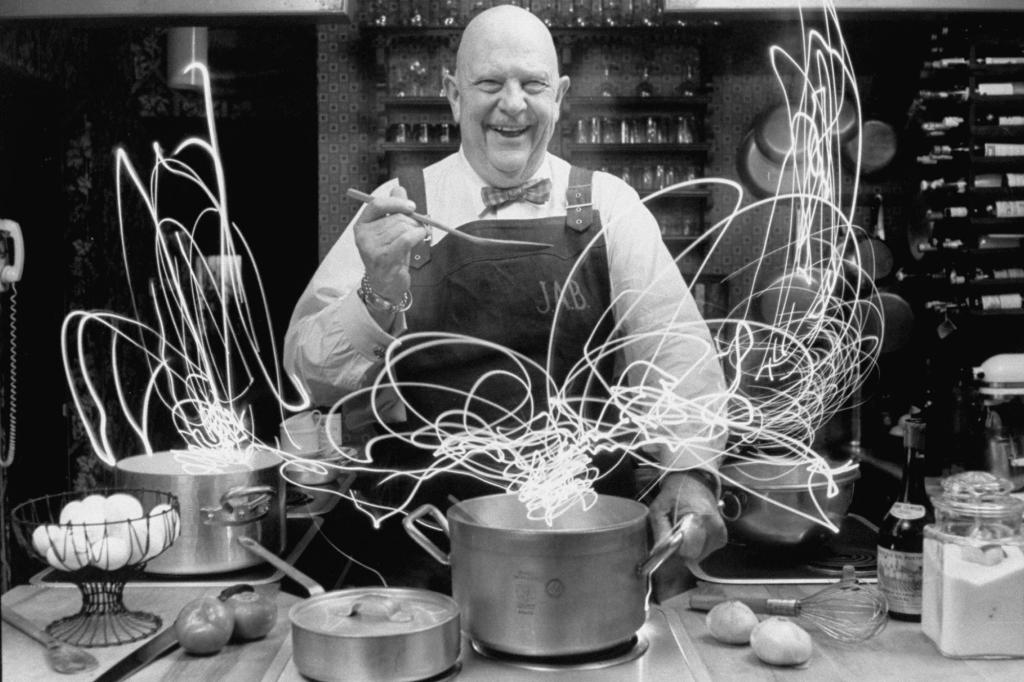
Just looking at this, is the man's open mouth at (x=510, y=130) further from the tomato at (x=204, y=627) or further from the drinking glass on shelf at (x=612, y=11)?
the drinking glass on shelf at (x=612, y=11)

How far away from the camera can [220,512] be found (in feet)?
6.64

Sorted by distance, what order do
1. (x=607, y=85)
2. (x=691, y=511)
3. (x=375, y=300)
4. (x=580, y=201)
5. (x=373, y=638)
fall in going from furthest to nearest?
(x=607, y=85), (x=580, y=201), (x=375, y=300), (x=691, y=511), (x=373, y=638)

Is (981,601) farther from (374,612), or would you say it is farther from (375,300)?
(375,300)

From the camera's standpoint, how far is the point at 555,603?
154 cm

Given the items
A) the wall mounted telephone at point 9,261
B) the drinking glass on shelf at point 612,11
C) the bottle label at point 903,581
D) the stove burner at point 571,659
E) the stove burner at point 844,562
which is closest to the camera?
the stove burner at point 571,659

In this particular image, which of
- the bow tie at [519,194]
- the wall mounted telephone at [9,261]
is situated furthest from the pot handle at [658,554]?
the wall mounted telephone at [9,261]

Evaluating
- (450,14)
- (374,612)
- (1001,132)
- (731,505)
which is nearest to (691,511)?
(731,505)

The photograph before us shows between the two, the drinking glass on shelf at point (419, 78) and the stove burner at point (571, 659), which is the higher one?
the drinking glass on shelf at point (419, 78)

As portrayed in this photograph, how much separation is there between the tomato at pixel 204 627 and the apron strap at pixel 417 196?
119 cm

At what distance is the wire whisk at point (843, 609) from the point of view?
5.69ft

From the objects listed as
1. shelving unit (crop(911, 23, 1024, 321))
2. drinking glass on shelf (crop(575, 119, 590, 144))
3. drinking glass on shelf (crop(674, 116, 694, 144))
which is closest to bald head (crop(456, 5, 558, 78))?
shelving unit (crop(911, 23, 1024, 321))

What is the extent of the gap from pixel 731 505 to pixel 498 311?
2.82 feet

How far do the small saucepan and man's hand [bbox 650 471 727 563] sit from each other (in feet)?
1.74

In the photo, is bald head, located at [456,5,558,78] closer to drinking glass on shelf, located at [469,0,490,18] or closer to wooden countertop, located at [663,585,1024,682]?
wooden countertop, located at [663,585,1024,682]
